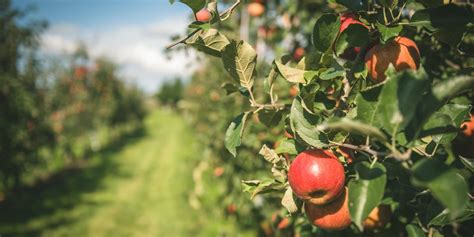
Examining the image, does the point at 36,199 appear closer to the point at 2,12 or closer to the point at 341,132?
the point at 2,12

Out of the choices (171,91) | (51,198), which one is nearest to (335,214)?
(51,198)

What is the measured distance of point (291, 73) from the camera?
119cm

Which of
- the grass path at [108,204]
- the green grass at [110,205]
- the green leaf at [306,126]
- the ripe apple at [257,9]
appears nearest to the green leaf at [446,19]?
the green leaf at [306,126]

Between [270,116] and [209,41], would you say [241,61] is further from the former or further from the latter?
[270,116]

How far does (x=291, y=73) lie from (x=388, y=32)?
0.32 meters

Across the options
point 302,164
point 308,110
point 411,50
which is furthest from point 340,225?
point 411,50

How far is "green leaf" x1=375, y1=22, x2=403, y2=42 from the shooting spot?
101cm

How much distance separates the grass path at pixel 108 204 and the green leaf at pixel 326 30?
581cm

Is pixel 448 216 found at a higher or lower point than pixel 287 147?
lower

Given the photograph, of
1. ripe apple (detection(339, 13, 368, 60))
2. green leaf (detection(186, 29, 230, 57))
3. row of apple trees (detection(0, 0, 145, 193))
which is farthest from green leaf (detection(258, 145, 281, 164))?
row of apple trees (detection(0, 0, 145, 193))

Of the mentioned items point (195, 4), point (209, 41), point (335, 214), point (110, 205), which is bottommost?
point (110, 205)

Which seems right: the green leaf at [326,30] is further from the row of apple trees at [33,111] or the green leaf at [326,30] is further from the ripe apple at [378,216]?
the row of apple trees at [33,111]

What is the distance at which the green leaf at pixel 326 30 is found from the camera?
112 cm

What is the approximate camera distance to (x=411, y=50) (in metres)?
1.12
